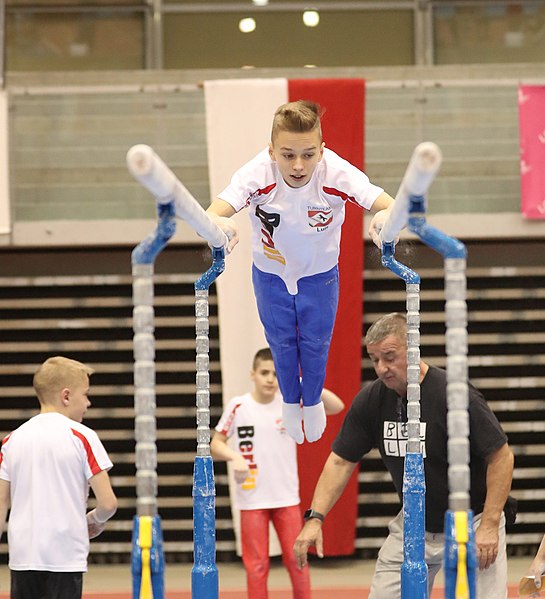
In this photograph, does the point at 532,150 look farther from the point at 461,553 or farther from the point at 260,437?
the point at 461,553

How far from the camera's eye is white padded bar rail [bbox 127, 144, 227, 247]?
2.13m

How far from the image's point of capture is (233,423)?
585cm

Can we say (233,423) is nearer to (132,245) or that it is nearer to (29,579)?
(29,579)

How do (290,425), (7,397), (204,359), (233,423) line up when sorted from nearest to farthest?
(204,359)
(290,425)
(233,423)
(7,397)

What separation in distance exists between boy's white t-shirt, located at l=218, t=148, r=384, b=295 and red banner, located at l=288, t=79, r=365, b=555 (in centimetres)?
388

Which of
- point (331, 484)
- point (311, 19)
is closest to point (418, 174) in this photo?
point (331, 484)

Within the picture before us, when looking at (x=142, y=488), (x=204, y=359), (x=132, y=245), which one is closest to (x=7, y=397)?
(x=132, y=245)

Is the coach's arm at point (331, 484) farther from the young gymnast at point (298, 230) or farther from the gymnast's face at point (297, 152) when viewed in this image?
the gymnast's face at point (297, 152)

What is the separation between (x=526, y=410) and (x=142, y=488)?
21.0ft

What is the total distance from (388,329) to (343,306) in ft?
12.6

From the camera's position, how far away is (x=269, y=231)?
380cm

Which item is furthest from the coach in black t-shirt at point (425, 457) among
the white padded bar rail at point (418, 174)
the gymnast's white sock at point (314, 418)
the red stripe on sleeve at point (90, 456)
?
the white padded bar rail at point (418, 174)

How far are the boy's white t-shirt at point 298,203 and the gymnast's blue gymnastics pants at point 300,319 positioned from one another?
13cm

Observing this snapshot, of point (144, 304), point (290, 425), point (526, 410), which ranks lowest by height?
point (526, 410)
